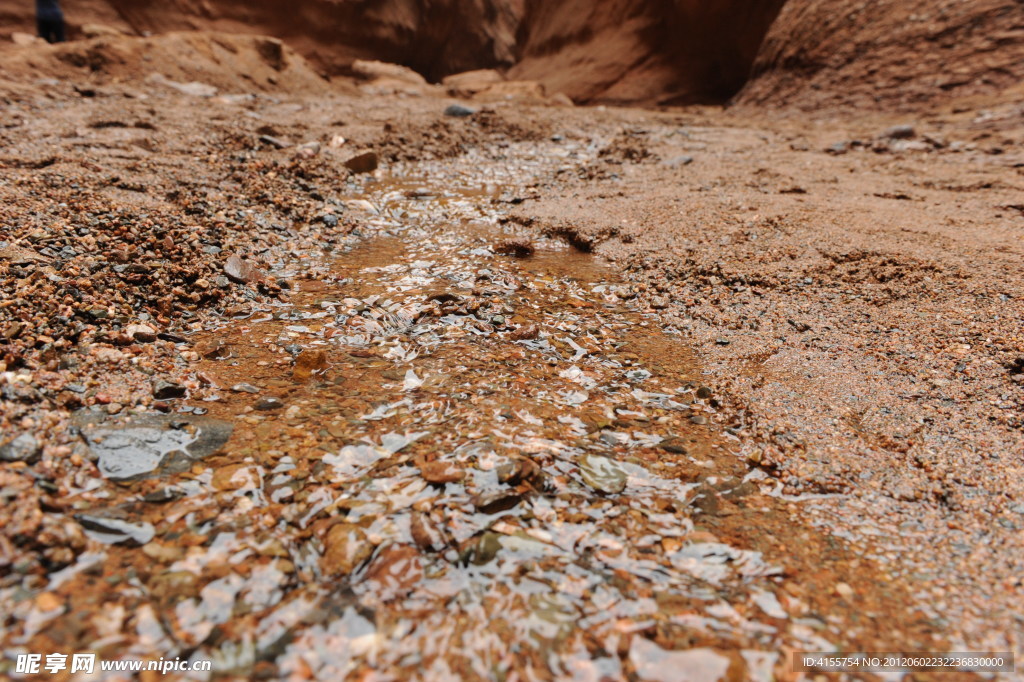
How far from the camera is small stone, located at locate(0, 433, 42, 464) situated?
148 cm

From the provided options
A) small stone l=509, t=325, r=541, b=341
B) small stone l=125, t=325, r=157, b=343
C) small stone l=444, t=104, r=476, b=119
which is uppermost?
small stone l=444, t=104, r=476, b=119

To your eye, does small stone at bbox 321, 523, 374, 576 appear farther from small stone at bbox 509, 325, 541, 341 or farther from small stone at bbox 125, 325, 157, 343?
small stone at bbox 125, 325, 157, 343

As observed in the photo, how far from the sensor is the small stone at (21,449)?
148cm

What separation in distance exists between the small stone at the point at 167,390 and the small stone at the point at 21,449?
37cm

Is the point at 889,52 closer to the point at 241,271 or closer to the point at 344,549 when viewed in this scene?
the point at 241,271

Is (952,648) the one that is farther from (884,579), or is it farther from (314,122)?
(314,122)

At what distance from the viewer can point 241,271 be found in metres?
2.83

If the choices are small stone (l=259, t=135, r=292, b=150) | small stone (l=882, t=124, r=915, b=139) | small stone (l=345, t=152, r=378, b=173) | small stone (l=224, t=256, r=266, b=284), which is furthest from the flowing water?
small stone (l=882, t=124, r=915, b=139)

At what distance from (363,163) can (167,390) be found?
11.3ft

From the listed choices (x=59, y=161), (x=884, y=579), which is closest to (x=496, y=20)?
(x=59, y=161)

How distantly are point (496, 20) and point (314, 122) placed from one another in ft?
49.6

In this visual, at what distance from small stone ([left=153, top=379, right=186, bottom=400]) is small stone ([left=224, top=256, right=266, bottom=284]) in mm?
959

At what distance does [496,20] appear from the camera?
1858 centimetres

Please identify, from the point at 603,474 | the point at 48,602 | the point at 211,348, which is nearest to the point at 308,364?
the point at 211,348
